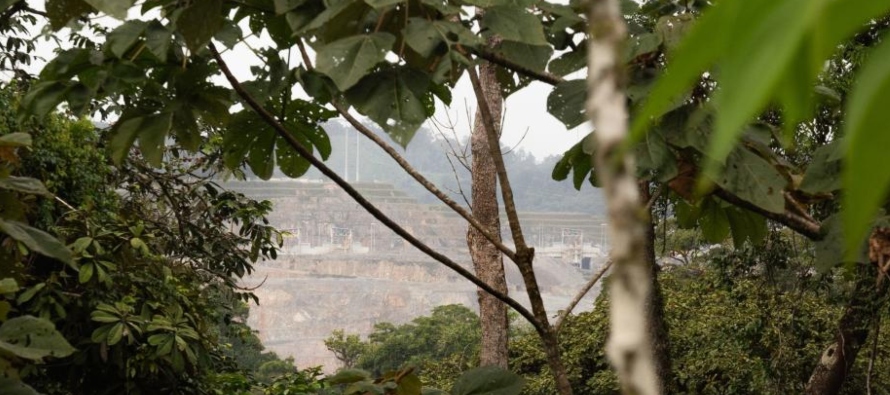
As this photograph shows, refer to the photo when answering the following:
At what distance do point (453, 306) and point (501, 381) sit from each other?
13670 mm

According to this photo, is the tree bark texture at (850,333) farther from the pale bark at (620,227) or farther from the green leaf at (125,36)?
the pale bark at (620,227)

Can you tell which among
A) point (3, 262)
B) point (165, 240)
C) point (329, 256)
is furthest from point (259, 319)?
point (3, 262)

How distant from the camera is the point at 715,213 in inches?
49.0

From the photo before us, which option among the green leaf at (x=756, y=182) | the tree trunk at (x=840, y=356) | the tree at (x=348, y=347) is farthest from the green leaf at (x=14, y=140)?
the tree at (x=348, y=347)

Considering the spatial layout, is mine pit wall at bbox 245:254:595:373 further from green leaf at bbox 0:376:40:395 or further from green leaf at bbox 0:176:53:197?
green leaf at bbox 0:376:40:395

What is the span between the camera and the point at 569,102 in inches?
40.6

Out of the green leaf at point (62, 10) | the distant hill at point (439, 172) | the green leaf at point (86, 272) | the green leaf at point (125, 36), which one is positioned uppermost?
the distant hill at point (439, 172)

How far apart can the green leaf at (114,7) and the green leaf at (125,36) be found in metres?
0.11

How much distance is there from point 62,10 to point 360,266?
98.7ft

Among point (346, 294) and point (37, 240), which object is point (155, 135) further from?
point (346, 294)

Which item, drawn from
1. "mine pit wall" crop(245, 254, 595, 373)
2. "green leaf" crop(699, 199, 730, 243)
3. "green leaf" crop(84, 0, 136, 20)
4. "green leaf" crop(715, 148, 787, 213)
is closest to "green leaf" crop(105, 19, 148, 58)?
"green leaf" crop(84, 0, 136, 20)

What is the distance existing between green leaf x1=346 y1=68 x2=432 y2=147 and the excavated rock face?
86.8 feet

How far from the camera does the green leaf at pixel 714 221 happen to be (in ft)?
4.06

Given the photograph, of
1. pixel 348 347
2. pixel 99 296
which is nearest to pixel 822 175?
pixel 99 296
